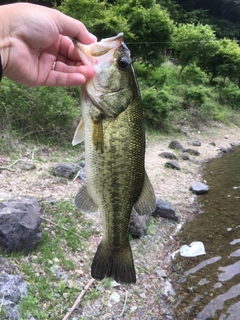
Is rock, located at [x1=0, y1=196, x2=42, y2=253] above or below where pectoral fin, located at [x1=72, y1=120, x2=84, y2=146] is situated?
below

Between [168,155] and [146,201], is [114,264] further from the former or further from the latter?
[168,155]

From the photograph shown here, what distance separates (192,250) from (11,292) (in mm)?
3610

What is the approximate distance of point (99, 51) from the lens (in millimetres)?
2229

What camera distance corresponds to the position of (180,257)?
5.99 m

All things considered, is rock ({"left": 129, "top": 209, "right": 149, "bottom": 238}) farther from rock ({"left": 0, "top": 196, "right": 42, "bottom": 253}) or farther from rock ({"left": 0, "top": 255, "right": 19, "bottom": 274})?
rock ({"left": 0, "top": 255, "right": 19, "bottom": 274})

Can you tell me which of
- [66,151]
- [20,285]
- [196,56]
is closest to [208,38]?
[196,56]

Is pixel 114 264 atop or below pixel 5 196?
atop

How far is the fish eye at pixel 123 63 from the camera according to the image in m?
2.19

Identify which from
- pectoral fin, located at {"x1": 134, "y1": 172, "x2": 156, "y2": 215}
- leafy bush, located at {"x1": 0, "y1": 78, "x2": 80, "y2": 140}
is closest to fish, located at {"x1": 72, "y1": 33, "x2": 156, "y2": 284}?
pectoral fin, located at {"x1": 134, "y1": 172, "x2": 156, "y2": 215}

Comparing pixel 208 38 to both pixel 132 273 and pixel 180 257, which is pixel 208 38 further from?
pixel 132 273

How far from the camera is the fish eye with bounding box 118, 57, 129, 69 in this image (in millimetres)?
2191

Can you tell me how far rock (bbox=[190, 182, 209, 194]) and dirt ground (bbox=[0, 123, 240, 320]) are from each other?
0.15 meters

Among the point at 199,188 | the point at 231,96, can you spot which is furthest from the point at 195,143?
the point at 231,96

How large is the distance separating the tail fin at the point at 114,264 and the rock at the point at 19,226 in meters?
1.74
